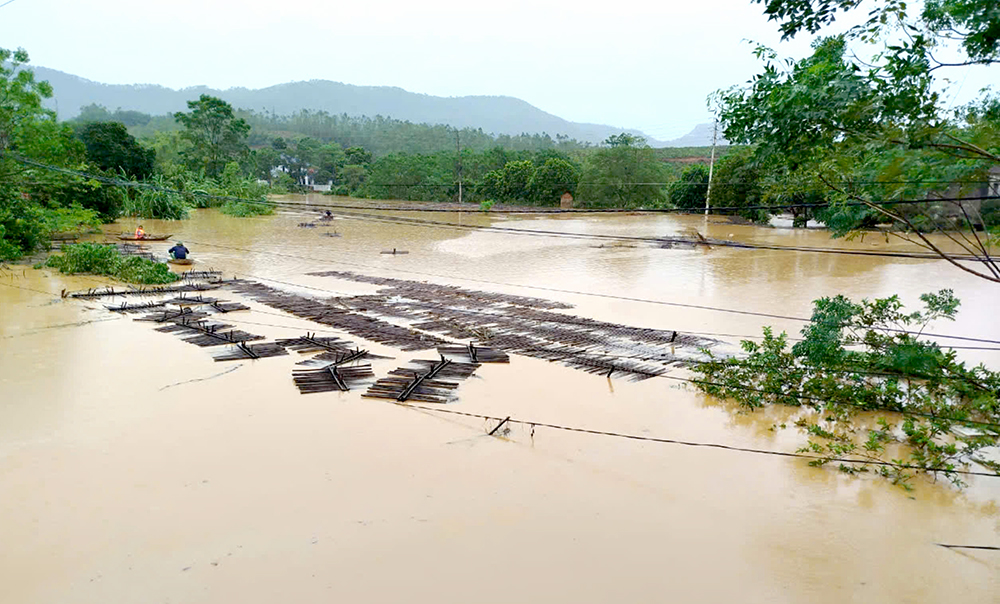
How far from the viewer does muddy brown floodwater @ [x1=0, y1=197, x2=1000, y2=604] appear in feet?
16.0

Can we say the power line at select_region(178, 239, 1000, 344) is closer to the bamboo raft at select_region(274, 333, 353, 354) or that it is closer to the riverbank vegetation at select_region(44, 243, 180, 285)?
the riverbank vegetation at select_region(44, 243, 180, 285)

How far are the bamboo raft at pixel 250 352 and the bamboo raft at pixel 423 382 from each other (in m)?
2.27

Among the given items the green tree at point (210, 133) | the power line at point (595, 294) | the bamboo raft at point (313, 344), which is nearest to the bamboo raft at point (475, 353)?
the bamboo raft at point (313, 344)

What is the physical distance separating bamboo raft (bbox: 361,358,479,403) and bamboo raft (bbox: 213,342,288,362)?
227cm

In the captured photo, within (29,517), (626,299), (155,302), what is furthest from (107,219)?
(29,517)

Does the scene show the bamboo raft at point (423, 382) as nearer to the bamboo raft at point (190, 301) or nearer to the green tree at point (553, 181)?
the bamboo raft at point (190, 301)

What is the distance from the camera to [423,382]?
872 cm

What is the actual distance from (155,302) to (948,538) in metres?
13.8

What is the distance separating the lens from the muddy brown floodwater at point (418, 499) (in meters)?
4.87

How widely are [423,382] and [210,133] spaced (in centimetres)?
4599

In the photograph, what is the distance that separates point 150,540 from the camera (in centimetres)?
521

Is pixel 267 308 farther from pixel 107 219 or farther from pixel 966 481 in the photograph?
pixel 107 219

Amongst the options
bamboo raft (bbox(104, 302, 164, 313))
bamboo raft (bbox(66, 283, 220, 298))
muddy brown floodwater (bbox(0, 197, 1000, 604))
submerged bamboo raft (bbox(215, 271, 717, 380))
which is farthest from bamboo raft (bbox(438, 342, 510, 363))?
bamboo raft (bbox(66, 283, 220, 298))

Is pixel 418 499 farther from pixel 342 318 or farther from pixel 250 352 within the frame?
pixel 342 318
